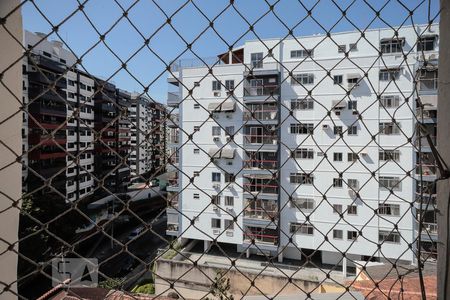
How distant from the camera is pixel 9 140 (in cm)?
53

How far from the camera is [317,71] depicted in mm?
6996

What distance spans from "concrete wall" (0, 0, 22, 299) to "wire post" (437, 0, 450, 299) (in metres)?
0.78

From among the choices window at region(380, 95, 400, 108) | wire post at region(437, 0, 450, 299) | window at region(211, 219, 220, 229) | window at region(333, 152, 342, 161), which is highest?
window at region(380, 95, 400, 108)

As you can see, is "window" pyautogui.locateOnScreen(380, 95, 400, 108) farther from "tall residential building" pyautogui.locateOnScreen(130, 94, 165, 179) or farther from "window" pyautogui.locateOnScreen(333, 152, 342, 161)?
"tall residential building" pyautogui.locateOnScreen(130, 94, 165, 179)

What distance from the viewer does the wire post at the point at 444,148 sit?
638mm

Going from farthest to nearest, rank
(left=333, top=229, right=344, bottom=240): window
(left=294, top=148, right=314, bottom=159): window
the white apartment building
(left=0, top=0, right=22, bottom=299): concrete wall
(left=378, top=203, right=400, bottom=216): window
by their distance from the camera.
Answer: (left=333, top=229, right=344, bottom=240): window < (left=294, top=148, right=314, bottom=159): window < (left=378, top=203, right=400, bottom=216): window < the white apartment building < (left=0, top=0, right=22, bottom=299): concrete wall

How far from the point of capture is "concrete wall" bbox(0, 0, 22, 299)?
0.51 metres

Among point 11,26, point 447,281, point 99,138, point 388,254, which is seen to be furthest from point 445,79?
point 388,254

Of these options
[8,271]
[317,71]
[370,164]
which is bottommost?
[370,164]

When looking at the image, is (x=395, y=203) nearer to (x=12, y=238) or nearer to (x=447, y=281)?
(x=447, y=281)

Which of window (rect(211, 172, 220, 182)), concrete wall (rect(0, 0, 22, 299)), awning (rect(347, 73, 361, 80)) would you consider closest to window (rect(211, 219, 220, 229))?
window (rect(211, 172, 220, 182))

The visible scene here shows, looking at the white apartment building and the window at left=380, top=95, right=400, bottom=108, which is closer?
the window at left=380, top=95, right=400, bottom=108

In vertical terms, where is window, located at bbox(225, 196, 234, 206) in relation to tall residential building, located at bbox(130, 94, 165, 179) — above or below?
below

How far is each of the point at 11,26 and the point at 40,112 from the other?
999cm
